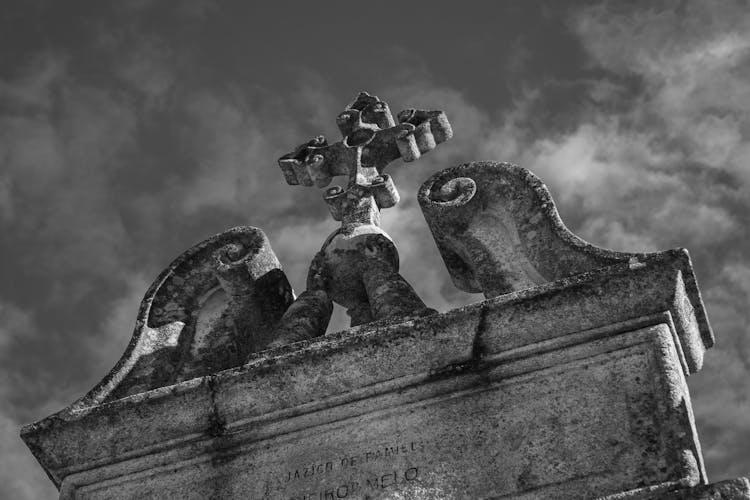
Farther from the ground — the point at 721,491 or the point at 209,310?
the point at 209,310

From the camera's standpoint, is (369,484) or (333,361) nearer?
(369,484)

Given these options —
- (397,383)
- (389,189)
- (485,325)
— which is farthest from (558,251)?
(389,189)

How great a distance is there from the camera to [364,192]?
621cm

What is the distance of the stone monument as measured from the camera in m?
3.95

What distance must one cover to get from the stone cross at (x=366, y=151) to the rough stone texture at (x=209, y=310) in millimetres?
687

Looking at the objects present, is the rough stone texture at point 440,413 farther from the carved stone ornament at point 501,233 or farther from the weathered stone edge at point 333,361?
the carved stone ornament at point 501,233

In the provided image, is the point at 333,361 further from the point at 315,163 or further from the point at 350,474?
the point at 315,163

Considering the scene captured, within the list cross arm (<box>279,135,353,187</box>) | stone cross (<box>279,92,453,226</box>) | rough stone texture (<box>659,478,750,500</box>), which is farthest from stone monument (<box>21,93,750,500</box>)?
cross arm (<box>279,135,353,187</box>)

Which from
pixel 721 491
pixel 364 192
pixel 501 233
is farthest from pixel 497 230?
pixel 721 491

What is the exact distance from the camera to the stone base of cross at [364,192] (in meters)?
5.51

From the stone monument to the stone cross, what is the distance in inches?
34.7

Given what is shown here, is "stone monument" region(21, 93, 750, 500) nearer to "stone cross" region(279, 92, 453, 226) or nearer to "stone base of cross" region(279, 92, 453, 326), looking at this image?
"stone base of cross" region(279, 92, 453, 326)

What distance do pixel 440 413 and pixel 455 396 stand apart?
0.32 feet

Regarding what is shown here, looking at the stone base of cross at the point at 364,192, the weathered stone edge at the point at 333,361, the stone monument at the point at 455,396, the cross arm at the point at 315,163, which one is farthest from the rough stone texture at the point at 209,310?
the cross arm at the point at 315,163
